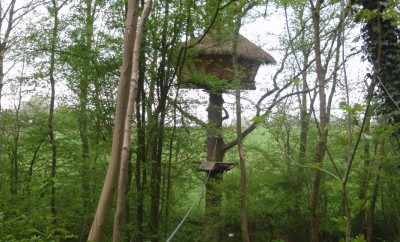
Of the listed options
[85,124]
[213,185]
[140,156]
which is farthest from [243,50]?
[140,156]

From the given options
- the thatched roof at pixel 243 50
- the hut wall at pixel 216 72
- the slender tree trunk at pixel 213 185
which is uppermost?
the thatched roof at pixel 243 50

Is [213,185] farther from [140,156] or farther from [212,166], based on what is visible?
[140,156]

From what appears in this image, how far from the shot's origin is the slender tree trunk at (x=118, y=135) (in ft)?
8.00

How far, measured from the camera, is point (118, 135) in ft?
8.19

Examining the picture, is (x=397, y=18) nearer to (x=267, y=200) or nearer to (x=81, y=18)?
(x=81, y=18)

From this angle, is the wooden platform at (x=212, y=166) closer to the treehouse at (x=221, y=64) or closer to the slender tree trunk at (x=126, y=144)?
the treehouse at (x=221, y=64)

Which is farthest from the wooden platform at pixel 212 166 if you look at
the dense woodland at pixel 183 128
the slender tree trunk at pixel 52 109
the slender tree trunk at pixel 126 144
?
the slender tree trunk at pixel 126 144

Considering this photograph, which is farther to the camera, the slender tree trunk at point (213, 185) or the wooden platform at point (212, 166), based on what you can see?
the slender tree trunk at point (213, 185)

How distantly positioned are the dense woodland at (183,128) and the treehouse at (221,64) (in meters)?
0.03

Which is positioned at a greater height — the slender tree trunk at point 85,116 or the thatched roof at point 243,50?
the thatched roof at point 243,50

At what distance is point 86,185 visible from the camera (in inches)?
224

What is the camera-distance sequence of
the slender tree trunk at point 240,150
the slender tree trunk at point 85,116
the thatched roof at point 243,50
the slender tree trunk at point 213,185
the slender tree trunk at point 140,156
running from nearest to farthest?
the slender tree trunk at point 140,156 → the slender tree trunk at point 85,116 → the thatched roof at point 243,50 → the slender tree trunk at point 240,150 → the slender tree trunk at point 213,185

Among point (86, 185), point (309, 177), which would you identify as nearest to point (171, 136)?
point (86, 185)

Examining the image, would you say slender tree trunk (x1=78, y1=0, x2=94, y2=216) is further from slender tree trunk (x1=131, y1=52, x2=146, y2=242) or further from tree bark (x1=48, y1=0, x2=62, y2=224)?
slender tree trunk (x1=131, y1=52, x2=146, y2=242)
